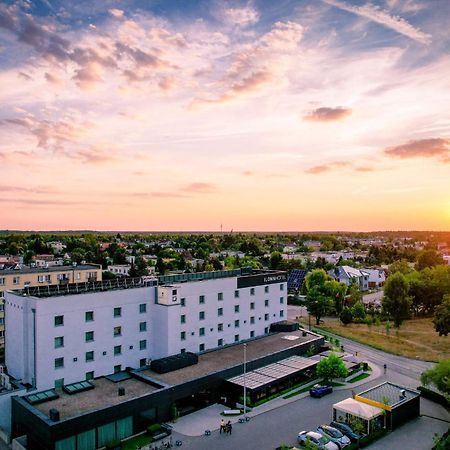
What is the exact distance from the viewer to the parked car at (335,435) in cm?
3952

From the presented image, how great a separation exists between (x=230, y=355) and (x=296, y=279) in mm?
86697

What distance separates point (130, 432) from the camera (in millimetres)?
41562

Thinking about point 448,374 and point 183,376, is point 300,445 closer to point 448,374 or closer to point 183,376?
point 183,376

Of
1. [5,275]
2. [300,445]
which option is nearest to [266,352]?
[300,445]

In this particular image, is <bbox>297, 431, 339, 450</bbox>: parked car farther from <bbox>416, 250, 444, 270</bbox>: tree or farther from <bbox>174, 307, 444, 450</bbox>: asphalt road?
<bbox>416, 250, 444, 270</bbox>: tree

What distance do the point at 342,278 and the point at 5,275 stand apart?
95.7 m

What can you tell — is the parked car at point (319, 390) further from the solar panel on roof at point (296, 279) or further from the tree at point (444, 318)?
the solar panel on roof at point (296, 279)

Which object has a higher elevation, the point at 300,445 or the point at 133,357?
the point at 133,357

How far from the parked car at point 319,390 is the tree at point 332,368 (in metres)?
1.48

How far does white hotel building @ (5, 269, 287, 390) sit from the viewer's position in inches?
1781

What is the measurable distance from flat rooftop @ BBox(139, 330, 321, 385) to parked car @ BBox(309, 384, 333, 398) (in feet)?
24.6

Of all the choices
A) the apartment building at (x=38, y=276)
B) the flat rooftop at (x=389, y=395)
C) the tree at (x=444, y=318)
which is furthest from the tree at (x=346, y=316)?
the apartment building at (x=38, y=276)

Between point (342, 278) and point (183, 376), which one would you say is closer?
point (183, 376)

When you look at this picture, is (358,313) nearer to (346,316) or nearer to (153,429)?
(346,316)
